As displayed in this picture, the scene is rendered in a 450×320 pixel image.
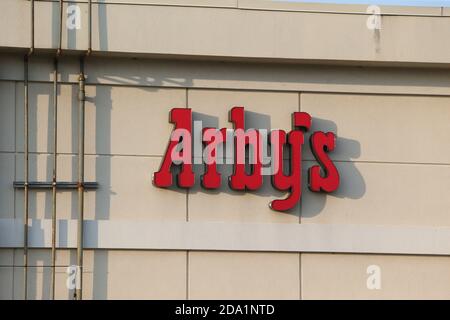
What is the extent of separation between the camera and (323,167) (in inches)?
1140

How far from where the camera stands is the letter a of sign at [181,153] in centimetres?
2845

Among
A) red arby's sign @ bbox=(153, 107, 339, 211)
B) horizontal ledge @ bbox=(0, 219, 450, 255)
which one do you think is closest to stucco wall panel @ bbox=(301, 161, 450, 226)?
horizontal ledge @ bbox=(0, 219, 450, 255)

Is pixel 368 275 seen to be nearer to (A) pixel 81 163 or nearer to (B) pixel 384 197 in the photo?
(B) pixel 384 197

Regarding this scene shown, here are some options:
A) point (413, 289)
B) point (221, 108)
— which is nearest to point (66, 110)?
point (221, 108)

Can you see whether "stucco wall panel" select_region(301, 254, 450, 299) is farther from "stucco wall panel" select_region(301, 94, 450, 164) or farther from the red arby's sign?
"stucco wall panel" select_region(301, 94, 450, 164)

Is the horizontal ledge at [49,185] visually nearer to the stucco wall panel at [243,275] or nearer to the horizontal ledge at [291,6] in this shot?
the stucco wall panel at [243,275]

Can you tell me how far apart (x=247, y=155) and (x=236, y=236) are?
1369 millimetres

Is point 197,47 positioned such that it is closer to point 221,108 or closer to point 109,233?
point 221,108

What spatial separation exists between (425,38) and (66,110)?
613 centimetres

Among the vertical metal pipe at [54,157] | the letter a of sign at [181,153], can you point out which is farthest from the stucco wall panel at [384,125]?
the vertical metal pipe at [54,157]

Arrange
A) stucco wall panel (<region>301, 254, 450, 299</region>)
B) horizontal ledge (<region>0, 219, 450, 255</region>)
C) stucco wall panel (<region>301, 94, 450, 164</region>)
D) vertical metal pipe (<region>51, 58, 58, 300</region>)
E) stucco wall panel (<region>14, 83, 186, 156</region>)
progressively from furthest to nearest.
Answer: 1. stucco wall panel (<region>301, 94, 450, 164</region>)
2. stucco wall panel (<region>301, 254, 450, 299</region>)
3. stucco wall panel (<region>14, 83, 186, 156</region>)
4. horizontal ledge (<region>0, 219, 450, 255</region>)
5. vertical metal pipe (<region>51, 58, 58, 300</region>)

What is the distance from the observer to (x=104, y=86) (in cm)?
2872

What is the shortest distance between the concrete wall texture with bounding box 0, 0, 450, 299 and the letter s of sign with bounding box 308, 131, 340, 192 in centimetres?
20

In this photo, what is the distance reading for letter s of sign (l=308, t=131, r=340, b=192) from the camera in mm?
28844
